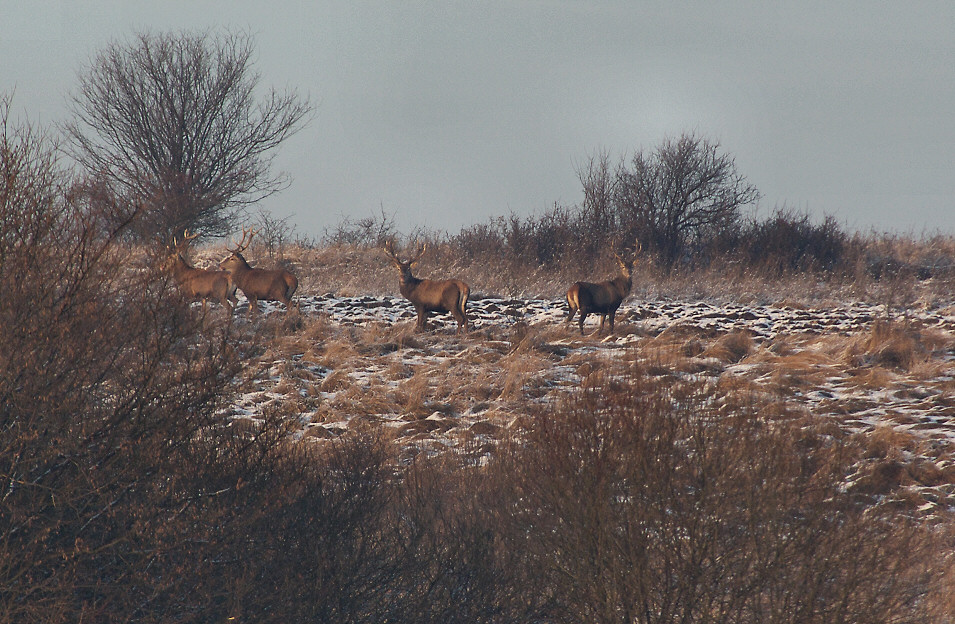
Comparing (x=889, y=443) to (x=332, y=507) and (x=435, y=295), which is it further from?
(x=435, y=295)

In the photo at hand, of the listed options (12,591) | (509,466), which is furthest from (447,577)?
(12,591)

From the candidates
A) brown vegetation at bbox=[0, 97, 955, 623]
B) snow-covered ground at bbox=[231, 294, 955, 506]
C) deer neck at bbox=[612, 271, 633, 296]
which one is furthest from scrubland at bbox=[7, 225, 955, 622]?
deer neck at bbox=[612, 271, 633, 296]

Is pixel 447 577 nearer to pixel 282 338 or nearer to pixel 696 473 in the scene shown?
pixel 696 473

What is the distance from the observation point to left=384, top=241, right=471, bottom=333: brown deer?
12.9 meters

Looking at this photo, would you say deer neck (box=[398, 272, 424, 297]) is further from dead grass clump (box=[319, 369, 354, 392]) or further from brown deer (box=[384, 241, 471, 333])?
dead grass clump (box=[319, 369, 354, 392])

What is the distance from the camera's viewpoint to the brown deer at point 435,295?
508 inches

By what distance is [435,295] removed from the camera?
13023 millimetres

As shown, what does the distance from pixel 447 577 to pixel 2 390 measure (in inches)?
101

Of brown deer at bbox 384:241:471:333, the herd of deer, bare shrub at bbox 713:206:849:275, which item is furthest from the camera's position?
bare shrub at bbox 713:206:849:275

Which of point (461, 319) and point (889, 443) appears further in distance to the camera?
point (461, 319)

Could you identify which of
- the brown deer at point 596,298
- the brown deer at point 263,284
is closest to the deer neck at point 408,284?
the brown deer at point 263,284

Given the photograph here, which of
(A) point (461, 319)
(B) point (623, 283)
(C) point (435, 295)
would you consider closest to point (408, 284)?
(C) point (435, 295)

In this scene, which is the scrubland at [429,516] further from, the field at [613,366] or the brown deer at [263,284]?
the brown deer at [263,284]

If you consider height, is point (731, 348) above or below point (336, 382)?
below
